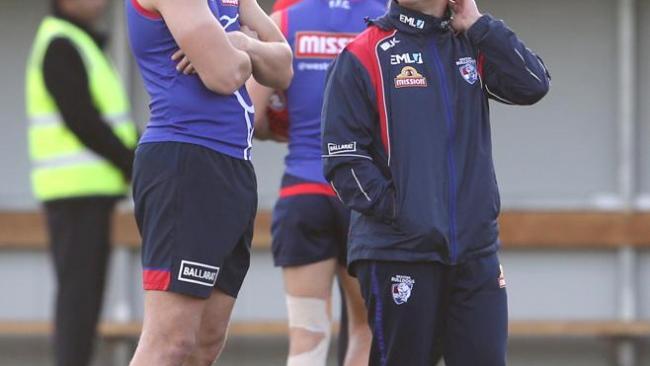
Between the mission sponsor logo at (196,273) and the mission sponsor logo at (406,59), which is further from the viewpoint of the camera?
the mission sponsor logo at (406,59)

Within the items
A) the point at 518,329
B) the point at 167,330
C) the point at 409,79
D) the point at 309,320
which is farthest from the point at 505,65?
the point at 518,329

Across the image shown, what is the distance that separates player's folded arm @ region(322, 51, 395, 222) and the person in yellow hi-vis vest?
286cm

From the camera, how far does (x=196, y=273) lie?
4.73 m

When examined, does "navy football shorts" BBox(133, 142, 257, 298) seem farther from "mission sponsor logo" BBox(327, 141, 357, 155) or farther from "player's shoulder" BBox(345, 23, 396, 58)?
"player's shoulder" BBox(345, 23, 396, 58)

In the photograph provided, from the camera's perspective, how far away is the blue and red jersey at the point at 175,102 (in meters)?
4.81

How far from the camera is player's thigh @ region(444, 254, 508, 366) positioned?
501cm

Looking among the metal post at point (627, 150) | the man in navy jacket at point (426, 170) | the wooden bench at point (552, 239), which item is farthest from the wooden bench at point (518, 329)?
the man in navy jacket at point (426, 170)

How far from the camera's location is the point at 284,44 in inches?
207

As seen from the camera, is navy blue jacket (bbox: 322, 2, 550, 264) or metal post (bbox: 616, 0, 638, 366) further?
metal post (bbox: 616, 0, 638, 366)

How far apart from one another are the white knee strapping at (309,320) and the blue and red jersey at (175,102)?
4.94ft

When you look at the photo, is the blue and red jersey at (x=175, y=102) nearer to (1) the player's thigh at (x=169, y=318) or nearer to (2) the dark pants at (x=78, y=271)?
(1) the player's thigh at (x=169, y=318)

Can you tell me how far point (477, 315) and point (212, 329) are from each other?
2.97ft

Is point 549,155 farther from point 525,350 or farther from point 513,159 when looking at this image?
point 525,350

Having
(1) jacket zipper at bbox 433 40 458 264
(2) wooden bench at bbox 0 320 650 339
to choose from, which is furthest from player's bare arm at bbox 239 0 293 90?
Result: (2) wooden bench at bbox 0 320 650 339
